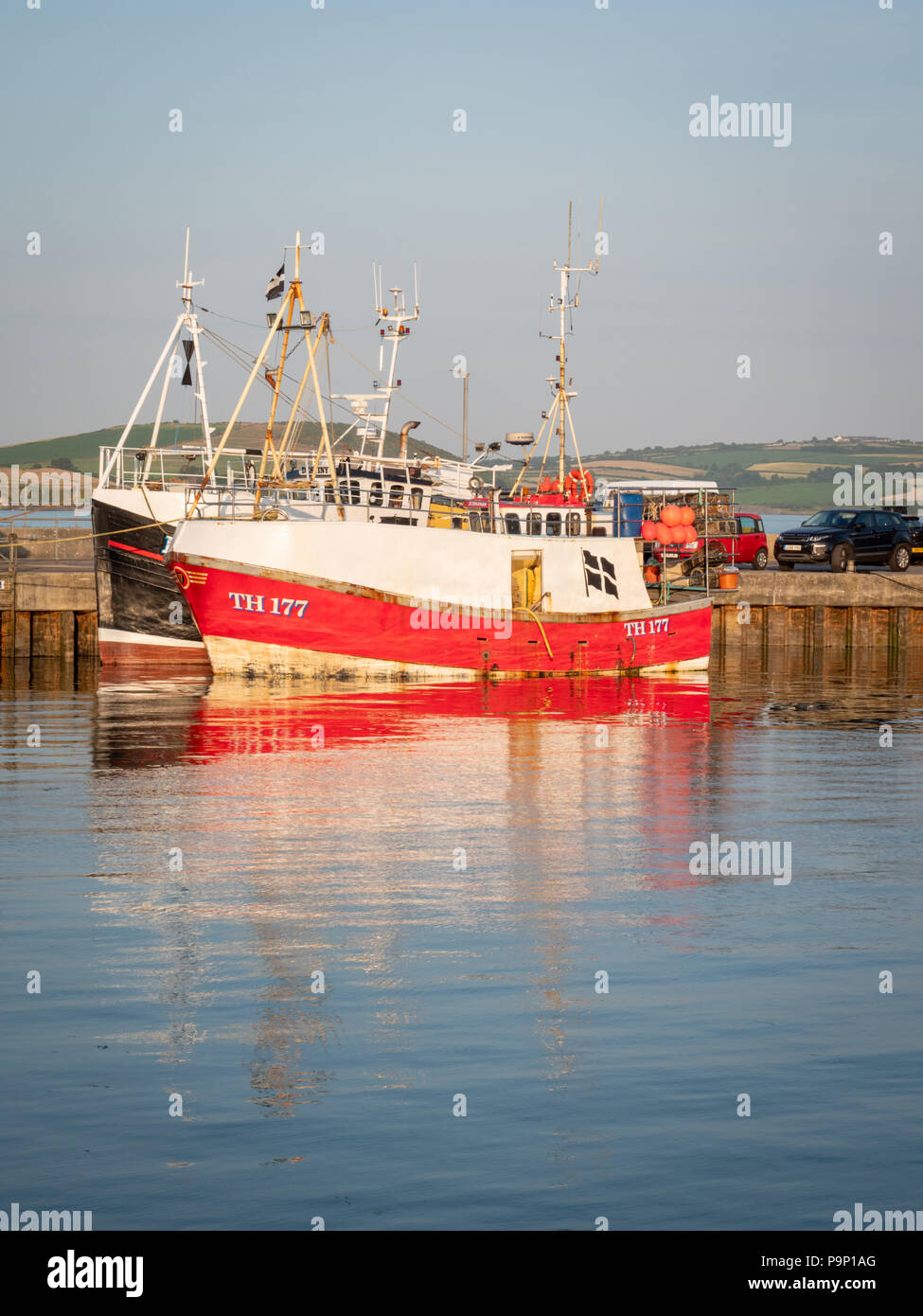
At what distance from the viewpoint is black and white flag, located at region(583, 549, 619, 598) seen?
36.2 metres

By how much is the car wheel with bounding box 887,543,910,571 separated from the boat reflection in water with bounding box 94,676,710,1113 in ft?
75.6

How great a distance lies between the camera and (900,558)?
50.4 metres

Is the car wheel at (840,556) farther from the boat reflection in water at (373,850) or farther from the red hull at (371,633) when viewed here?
the boat reflection in water at (373,850)

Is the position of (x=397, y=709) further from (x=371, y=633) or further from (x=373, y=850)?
(x=373, y=850)

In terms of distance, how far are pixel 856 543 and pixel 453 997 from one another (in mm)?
42318

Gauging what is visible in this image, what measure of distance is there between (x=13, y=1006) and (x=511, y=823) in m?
8.19

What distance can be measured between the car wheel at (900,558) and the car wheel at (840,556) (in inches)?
65.7

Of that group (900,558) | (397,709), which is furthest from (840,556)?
(397,709)

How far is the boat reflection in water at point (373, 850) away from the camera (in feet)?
33.4

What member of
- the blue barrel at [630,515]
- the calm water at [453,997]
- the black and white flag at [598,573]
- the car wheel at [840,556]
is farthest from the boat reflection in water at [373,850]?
the car wheel at [840,556]

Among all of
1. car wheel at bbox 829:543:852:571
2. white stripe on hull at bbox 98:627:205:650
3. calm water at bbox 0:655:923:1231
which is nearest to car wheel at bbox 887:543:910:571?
car wheel at bbox 829:543:852:571

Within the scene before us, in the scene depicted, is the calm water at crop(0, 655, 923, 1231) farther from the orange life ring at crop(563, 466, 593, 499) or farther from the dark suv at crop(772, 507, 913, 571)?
the dark suv at crop(772, 507, 913, 571)

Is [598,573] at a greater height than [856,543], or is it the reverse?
[856,543]
